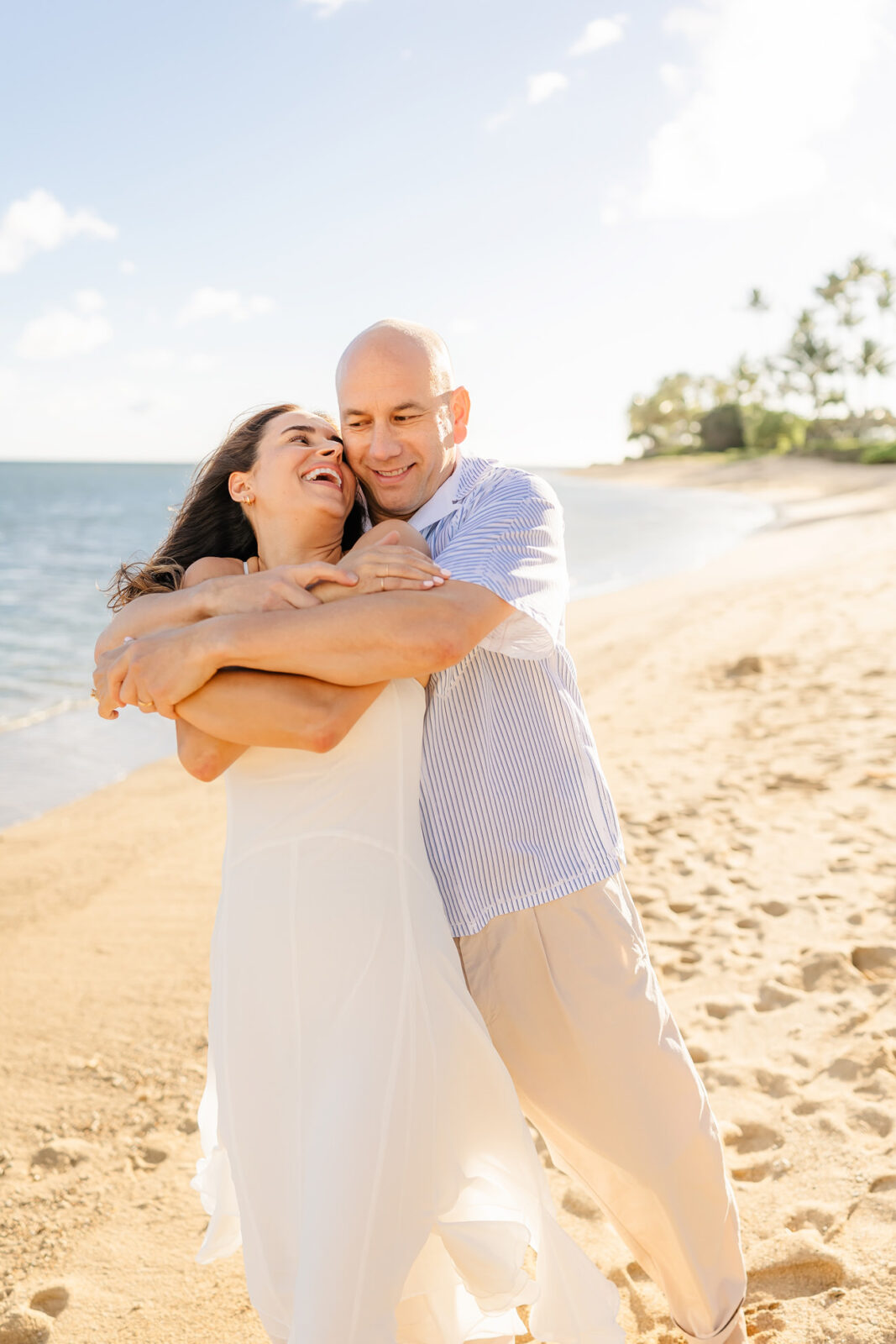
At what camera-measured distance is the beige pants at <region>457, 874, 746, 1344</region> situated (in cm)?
218

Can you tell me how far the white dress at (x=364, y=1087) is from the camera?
1817 mm

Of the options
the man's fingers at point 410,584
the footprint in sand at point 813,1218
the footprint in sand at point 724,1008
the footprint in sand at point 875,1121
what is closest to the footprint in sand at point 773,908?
the footprint in sand at point 724,1008

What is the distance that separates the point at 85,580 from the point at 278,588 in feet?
74.2

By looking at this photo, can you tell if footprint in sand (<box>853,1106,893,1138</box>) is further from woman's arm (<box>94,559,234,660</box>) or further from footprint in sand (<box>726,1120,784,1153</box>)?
woman's arm (<box>94,559,234,660</box>)

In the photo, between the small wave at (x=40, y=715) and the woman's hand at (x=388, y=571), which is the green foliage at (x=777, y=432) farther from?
the woman's hand at (x=388, y=571)

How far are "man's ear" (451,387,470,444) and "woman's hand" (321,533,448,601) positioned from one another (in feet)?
1.77

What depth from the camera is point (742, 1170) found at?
3064mm

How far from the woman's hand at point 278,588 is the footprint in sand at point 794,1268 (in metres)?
2.12

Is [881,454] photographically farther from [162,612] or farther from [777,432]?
[162,612]

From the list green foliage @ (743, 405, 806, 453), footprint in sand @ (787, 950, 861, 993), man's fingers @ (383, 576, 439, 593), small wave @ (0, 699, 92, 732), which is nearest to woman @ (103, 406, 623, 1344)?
man's fingers @ (383, 576, 439, 593)

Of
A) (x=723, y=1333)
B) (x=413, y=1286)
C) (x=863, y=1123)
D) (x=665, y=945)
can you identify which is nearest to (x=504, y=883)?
(x=413, y=1286)

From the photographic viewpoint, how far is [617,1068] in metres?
2.17

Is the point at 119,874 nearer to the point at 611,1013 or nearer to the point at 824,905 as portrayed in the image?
the point at 824,905

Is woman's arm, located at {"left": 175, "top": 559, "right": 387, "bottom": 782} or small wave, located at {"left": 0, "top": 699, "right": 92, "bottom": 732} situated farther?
small wave, located at {"left": 0, "top": 699, "right": 92, "bottom": 732}
